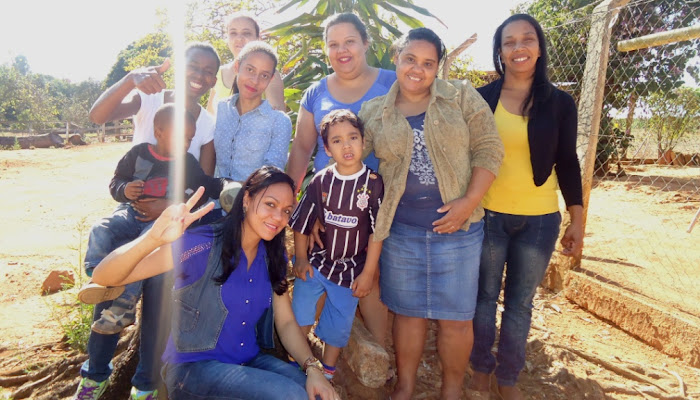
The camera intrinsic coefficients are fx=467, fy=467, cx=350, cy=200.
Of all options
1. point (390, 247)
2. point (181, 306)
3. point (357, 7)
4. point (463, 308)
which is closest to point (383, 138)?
point (390, 247)

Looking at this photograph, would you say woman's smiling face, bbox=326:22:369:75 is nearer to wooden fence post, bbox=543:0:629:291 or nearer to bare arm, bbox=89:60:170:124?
bare arm, bbox=89:60:170:124

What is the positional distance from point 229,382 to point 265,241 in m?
0.55

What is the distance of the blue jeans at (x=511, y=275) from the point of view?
207cm

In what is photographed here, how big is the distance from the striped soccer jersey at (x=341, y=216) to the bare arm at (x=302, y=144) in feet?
0.98

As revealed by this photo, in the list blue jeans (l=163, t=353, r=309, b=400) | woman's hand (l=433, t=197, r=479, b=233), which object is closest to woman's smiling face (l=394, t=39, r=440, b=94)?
woman's hand (l=433, t=197, r=479, b=233)

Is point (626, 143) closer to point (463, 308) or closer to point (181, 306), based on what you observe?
point (463, 308)

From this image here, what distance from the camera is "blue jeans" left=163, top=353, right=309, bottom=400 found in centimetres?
162

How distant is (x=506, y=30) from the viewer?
2.12 metres

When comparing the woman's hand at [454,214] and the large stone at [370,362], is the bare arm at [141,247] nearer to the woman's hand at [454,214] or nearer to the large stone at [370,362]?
the woman's hand at [454,214]

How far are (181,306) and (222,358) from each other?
0.83ft

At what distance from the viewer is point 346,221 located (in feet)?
6.59

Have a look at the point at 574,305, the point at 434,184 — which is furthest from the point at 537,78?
the point at 574,305

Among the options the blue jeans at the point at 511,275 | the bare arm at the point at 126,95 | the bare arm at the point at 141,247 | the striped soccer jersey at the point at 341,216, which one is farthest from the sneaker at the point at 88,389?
the blue jeans at the point at 511,275

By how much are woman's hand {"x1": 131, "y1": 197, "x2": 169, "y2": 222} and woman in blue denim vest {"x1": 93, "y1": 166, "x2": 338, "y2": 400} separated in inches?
13.3
